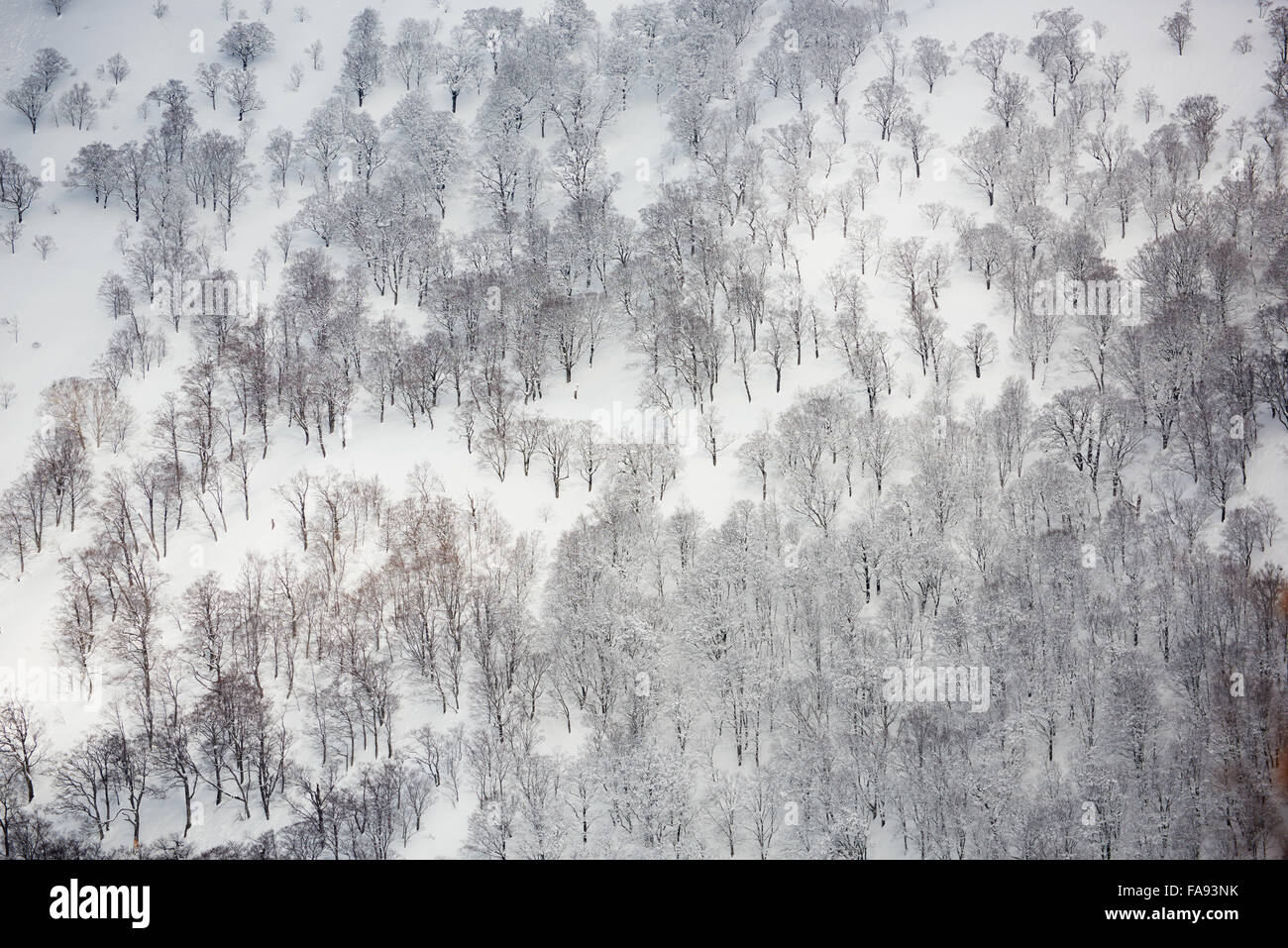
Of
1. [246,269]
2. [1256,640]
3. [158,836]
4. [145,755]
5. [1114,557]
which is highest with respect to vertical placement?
[246,269]

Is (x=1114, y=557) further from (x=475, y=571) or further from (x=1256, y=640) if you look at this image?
(x=475, y=571)

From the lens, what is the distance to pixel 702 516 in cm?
8006

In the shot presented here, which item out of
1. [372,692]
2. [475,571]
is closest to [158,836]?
[372,692]

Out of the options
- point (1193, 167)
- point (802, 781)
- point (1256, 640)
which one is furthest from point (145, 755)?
point (1193, 167)

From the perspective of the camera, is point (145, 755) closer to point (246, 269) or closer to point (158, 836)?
point (158, 836)

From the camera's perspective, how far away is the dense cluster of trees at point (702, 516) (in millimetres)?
62719

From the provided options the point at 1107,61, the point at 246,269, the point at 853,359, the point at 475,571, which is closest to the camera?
the point at 475,571

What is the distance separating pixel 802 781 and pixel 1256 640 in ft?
105

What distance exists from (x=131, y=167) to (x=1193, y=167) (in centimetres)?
13226

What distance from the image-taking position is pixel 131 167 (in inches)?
4956

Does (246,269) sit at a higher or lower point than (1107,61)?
lower

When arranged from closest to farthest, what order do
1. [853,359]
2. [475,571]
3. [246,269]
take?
[475,571] < [853,359] < [246,269]

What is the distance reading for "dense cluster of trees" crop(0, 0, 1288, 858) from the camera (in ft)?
206

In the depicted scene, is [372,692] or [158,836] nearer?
[158,836]
